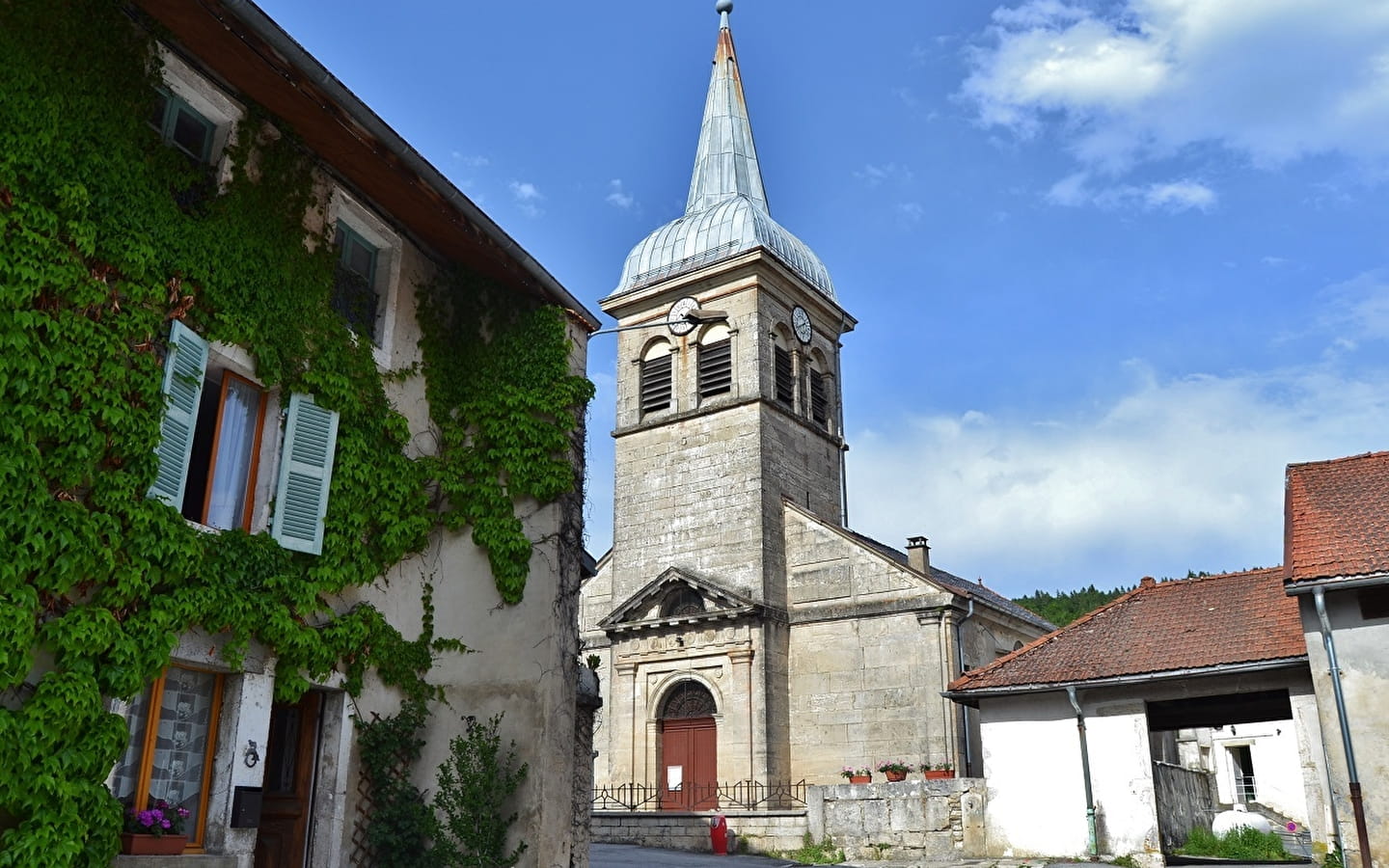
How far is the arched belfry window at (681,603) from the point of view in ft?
87.4

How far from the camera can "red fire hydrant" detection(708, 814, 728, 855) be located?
22.0 m

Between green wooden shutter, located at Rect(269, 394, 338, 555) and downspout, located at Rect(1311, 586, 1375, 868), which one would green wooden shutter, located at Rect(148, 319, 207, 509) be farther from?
downspout, located at Rect(1311, 586, 1375, 868)

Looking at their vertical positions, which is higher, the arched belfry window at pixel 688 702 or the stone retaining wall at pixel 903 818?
the arched belfry window at pixel 688 702

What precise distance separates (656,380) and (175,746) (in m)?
21.8

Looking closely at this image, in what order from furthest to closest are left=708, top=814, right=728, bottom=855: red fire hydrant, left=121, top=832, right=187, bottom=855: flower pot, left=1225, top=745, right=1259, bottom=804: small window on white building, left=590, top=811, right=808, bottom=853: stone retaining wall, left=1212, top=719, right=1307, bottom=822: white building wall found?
left=1225, top=745, right=1259, bottom=804: small window on white building → left=1212, top=719, right=1307, bottom=822: white building wall → left=708, top=814, right=728, bottom=855: red fire hydrant → left=590, top=811, right=808, bottom=853: stone retaining wall → left=121, top=832, right=187, bottom=855: flower pot

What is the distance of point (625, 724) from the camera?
88.0ft

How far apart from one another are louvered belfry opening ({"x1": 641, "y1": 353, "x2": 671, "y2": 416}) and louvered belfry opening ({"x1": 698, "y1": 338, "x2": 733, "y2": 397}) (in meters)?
0.97

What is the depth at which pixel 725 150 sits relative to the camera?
3284 centimetres

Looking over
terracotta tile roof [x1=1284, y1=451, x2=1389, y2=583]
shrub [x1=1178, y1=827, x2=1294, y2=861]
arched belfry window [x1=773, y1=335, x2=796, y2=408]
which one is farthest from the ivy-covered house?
arched belfry window [x1=773, y1=335, x2=796, y2=408]

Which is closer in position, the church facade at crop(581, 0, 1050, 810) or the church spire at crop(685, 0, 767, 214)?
the church facade at crop(581, 0, 1050, 810)

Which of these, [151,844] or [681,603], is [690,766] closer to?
[681,603]

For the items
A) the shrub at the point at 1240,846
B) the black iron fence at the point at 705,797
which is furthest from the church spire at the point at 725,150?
the shrub at the point at 1240,846

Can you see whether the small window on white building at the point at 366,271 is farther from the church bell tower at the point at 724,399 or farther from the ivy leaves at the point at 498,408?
the church bell tower at the point at 724,399

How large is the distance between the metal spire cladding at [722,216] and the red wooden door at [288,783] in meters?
20.3
